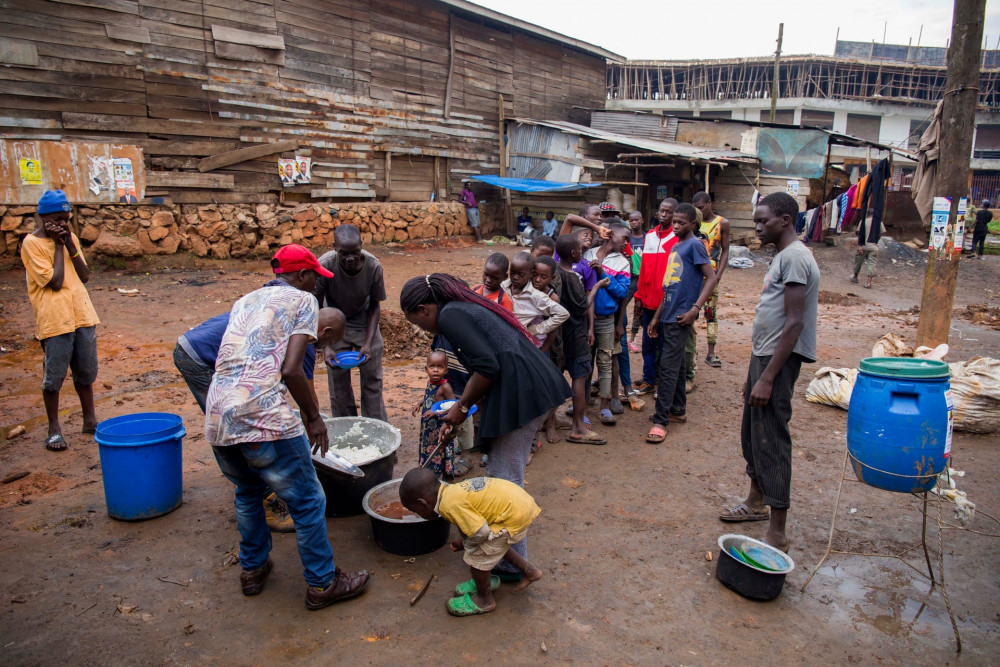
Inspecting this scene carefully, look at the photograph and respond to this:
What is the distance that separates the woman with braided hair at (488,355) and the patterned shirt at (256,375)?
549 mm

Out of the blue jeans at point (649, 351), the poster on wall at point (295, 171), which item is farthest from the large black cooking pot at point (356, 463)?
the poster on wall at point (295, 171)

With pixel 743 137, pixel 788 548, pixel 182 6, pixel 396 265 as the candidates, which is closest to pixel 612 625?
pixel 788 548

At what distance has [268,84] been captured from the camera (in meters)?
13.1

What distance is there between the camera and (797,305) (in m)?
3.26

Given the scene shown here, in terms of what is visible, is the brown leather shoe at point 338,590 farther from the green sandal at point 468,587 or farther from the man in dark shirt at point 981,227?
the man in dark shirt at point 981,227

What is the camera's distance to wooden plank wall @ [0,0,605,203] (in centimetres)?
1057

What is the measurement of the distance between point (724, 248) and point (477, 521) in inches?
200

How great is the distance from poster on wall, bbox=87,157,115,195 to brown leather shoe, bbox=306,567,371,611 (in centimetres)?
1071

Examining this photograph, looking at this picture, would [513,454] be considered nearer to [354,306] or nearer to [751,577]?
[751,577]

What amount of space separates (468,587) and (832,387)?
449cm

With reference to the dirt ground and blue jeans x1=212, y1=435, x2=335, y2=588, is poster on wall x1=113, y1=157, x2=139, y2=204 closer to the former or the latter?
the dirt ground

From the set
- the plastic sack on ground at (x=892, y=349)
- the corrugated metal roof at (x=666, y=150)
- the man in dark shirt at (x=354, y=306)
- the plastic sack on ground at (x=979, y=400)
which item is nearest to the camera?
the man in dark shirt at (x=354, y=306)

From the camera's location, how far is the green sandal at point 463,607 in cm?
295

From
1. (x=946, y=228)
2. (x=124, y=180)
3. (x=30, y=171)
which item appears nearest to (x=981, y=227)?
(x=946, y=228)
